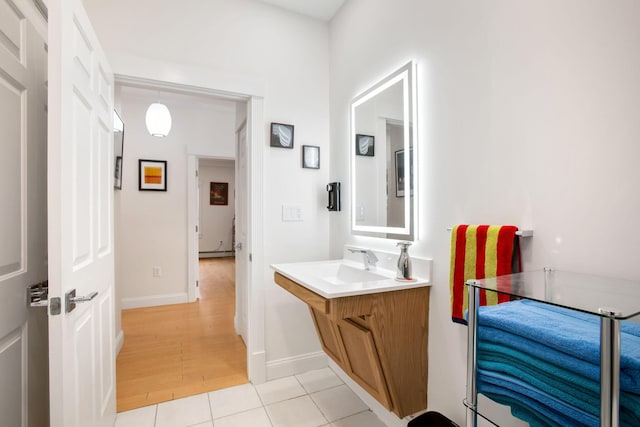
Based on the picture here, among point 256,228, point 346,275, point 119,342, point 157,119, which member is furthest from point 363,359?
point 157,119

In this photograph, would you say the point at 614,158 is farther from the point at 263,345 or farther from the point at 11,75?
the point at 263,345

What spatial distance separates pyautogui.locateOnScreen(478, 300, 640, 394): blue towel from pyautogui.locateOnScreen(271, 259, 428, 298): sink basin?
2.08 ft

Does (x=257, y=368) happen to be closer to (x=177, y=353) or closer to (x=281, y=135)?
(x=177, y=353)

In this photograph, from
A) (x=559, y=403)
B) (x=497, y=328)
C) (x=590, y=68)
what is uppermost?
(x=590, y=68)

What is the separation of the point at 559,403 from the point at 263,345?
1.97m

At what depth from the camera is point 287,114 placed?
7.93 feet

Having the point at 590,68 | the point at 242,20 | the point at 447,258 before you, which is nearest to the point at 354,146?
the point at 447,258

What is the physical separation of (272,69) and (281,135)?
20.3 inches

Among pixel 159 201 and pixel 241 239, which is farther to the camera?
pixel 159 201

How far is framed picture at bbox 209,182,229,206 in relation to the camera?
8094 millimetres

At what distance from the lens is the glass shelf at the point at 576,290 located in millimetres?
569

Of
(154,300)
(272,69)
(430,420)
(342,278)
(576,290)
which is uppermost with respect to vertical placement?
(272,69)

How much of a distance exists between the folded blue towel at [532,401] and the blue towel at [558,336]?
0.25 feet

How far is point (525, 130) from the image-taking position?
113cm
